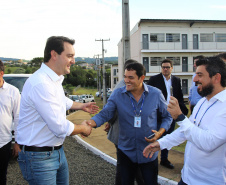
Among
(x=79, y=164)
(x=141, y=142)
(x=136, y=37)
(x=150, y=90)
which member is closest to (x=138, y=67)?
(x=150, y=90)

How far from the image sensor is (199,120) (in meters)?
2.31

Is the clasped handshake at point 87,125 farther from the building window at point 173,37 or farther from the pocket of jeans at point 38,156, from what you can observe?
the building window at point 173,37

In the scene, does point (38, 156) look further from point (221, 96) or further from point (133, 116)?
point (221, 96)

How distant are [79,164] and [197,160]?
140 inches

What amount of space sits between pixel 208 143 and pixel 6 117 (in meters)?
2.78

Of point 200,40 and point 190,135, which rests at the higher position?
point 200,40

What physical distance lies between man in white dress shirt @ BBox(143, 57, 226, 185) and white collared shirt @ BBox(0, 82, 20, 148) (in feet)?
7.89

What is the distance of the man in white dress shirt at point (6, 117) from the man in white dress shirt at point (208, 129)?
2409 millimetres

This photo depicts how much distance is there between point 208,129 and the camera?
7.01 ft

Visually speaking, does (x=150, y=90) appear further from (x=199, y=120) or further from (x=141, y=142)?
(x=199, y=120)

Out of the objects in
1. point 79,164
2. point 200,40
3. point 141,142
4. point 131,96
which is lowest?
point 79,164

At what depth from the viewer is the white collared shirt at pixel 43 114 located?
219 centimetres

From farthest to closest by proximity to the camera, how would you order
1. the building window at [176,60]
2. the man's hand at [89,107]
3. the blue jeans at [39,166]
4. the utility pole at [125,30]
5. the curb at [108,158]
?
the building window at [176,60]
the utility pole at [125,30]
the curb at [108,158]
the man's hand at [89,107]
the blue jeans at [39,166]

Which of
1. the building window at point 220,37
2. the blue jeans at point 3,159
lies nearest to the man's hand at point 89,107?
the blue jeans at point 3,159
